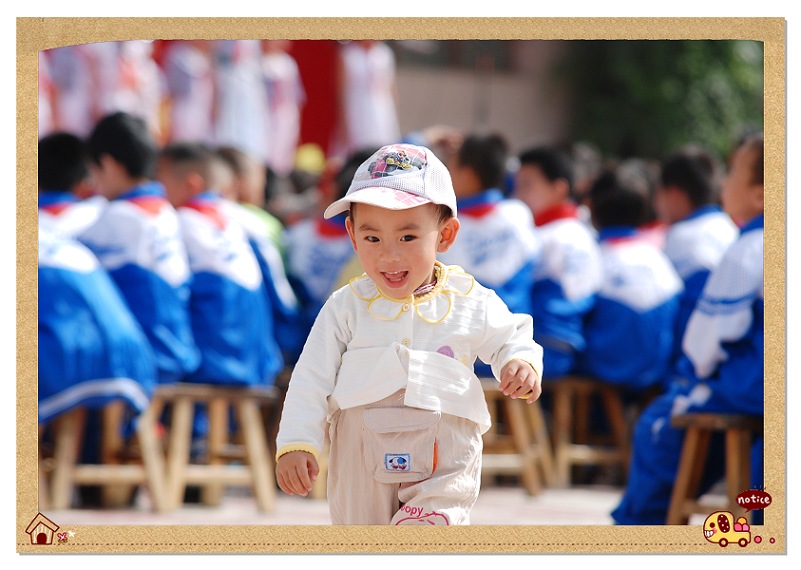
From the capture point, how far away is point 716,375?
13.7 ft

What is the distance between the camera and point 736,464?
13.2 ft

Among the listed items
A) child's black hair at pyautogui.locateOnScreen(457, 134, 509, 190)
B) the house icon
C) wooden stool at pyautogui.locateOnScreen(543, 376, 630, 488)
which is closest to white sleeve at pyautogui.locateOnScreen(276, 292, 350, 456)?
the house icon

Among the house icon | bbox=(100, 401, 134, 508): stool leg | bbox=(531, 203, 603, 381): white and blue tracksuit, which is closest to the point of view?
the house icon

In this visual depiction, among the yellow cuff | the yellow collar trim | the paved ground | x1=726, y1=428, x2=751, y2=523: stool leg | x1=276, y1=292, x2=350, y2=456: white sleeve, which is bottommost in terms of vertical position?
the paved ground

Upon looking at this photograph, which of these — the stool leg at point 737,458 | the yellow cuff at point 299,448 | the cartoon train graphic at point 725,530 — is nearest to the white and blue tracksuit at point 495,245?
the stool leg at point 737,458

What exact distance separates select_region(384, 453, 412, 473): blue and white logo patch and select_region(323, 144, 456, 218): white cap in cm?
52

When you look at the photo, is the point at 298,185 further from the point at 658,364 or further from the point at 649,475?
the point at 649,475

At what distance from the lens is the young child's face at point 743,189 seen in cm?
407

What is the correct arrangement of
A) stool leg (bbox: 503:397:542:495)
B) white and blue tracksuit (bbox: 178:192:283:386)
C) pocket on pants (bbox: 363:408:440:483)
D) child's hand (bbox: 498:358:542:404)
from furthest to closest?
1. stool leg (bbox: 503:397:542:495)
2. white and blue tracksuit (bbox: 178:192:283:386)
3. pocket on pants (bbox: 363:408:440:483)
4. child's hand (bbox: 498:358:542:404)

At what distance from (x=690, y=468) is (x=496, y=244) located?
1.78 meters

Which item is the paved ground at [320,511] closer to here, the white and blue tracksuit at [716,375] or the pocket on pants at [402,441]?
the white and blue tracksuit at [716,375]

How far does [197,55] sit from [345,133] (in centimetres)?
177

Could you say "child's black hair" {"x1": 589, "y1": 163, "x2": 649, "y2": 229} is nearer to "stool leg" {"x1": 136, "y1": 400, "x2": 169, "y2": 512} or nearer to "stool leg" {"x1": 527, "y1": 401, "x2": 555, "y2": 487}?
"stool leg" {"x1": 527, "y1": 401, "x2": 555, "y2": 487}

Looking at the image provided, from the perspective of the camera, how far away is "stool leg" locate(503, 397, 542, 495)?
5840mm
